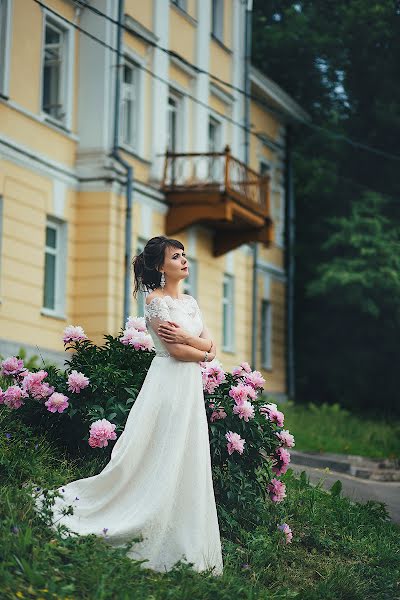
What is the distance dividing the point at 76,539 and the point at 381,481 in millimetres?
8747

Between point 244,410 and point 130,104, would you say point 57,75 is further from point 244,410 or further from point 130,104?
Result: point 244,410

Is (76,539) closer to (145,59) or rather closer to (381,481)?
(381,481)

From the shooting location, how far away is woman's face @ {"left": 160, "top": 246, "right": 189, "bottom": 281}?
28.3 feet

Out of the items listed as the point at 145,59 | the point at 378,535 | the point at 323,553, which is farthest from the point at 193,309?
the point at 145,59

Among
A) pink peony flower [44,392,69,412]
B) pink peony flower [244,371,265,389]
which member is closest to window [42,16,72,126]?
pink peony flower [244,371,265,389]

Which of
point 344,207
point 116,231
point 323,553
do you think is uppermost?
point 344,207

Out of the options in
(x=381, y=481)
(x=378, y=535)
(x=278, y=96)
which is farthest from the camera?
(x=278, y=96)

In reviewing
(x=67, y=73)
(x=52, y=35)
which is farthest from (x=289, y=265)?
(x=52, y=35)

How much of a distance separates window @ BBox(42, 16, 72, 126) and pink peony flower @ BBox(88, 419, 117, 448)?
12.8 meters

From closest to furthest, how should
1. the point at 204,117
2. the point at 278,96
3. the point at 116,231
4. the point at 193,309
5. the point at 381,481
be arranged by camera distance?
the point at 193,309 < the point at 381,481 < the point at 116,231 < the point at 204,117 < the point at 278,96

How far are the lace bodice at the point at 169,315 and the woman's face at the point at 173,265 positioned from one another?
0.17 metres

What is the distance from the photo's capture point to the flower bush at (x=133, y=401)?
9438mm

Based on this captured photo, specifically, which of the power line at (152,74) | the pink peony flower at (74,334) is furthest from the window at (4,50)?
the pink peony flower at (74,334)

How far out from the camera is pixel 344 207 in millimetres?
30828
